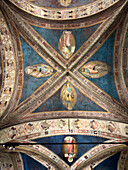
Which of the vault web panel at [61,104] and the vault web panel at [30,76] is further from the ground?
the vault web panel at [30,76]

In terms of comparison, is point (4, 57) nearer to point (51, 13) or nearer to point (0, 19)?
point (0, 19)

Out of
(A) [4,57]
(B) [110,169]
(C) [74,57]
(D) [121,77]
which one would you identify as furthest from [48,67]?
(B) [110,169]

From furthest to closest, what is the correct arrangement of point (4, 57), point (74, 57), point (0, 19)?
point (74, 57) < point (4, 57) < point (0, 19)

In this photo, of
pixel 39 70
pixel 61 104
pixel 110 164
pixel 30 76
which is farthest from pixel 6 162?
pixel 110 164

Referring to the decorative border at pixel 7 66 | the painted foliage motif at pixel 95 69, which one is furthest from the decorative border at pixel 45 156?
the painted foliage motif at pixel 95 69

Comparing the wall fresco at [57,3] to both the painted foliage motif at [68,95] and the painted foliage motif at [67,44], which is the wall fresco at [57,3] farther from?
the painted foliage motif at [68,95]

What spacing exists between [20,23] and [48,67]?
274 cm

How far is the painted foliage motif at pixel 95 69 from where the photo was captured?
10.1 meters

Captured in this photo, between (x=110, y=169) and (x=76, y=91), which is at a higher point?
(x=76, y=91)

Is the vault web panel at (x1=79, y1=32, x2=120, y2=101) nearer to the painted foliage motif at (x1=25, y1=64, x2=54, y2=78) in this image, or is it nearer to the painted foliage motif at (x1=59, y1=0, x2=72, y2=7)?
the painted foliage motif at (x1=25, y1=64, x2=54, y2=78)

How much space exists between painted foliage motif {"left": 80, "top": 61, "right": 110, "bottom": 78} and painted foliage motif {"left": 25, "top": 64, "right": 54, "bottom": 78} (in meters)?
1.88

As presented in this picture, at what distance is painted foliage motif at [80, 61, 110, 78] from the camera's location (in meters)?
10.1

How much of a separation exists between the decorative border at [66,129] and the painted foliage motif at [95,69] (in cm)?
255

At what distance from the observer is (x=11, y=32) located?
30.2 feet
